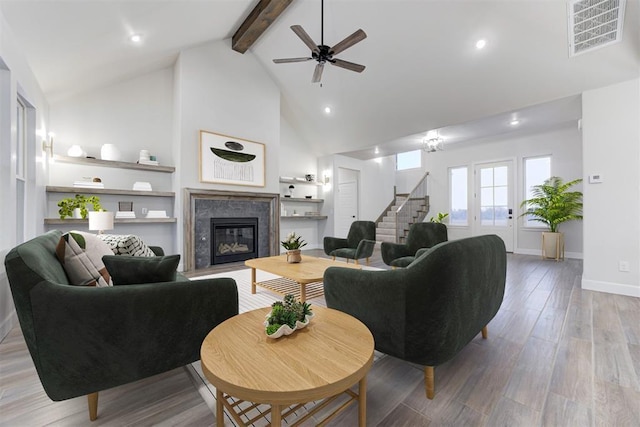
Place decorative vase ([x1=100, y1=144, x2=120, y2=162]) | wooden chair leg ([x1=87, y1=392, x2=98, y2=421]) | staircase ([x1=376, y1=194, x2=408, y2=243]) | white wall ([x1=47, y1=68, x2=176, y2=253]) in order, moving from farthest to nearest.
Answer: staircase ([x1=376, y1=194, x2=408, y2=243])
decorative vase ([x1=100, y1=144, x2=120, y2=162])
white wall ([x1=47, y1=68, x2=176, y2=253])
wooden chair leg ([x1=87, y1=392, x2=98, y2=421])

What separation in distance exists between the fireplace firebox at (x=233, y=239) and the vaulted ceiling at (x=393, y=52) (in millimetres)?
2968

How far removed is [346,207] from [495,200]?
3844 mm

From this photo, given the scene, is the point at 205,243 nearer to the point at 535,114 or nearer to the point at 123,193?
the point at 123,193

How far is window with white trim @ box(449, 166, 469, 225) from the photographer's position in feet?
24.4

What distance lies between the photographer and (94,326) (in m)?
1.21

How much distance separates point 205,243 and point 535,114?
6396mm

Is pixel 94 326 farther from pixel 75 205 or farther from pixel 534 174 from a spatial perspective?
pixel 534 174

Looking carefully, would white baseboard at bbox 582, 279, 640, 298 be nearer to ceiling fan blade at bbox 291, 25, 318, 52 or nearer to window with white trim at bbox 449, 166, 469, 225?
window with white trim at bbox 449, 166, 469, 225

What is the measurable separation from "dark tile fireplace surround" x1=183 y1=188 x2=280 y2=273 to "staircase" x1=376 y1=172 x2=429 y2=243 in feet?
10.3

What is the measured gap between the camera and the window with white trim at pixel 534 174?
624 centimetres

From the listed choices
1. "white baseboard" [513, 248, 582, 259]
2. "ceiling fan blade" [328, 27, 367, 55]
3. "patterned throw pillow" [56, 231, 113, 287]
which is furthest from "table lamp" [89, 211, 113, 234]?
"white baseboard" [513, 248, 582, 259]

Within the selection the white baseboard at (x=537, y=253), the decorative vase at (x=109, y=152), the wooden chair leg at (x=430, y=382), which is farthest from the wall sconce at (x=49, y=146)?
the white baseboard at (x=537, y=253)

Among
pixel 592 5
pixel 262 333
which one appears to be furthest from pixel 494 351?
pixel 592 5

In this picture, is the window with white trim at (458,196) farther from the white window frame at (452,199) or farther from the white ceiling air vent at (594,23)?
the white ceiling air vent at (594,23)
